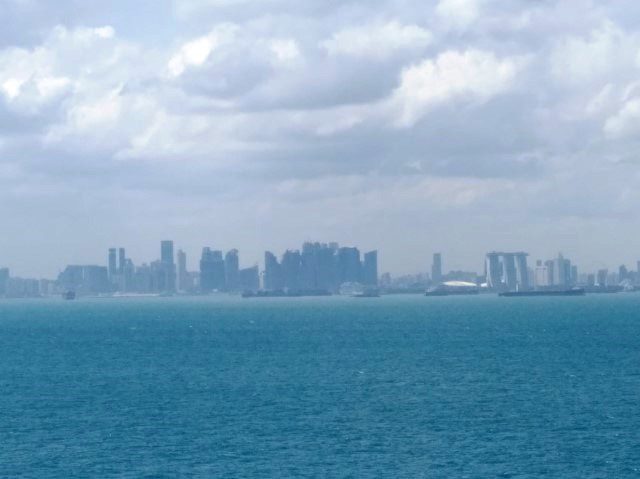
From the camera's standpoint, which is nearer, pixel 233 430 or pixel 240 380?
pixel 233 430

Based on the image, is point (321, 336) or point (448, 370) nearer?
point (448, 370)

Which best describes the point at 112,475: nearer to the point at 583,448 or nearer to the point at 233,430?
the point at 233,430

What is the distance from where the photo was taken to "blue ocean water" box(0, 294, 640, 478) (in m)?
63.5

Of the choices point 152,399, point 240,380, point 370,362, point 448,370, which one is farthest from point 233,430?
point 370,362

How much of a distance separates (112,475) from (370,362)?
2625 inches

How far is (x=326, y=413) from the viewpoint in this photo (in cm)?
8162

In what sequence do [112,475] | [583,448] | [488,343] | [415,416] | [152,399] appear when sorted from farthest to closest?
[488,343] < [152,399] < [415,416] < [583,448] < [112,475]

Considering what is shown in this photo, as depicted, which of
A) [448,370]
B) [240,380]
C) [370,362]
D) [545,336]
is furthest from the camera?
[545,336]

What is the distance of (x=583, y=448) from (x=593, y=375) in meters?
40.3

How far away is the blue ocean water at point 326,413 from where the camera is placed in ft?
208

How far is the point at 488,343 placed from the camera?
15475cm

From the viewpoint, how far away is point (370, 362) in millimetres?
124812

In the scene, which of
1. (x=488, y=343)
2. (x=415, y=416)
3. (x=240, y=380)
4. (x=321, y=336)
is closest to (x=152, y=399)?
(x=240, y=380)

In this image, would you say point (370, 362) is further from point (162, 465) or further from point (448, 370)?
point (162, 465)
